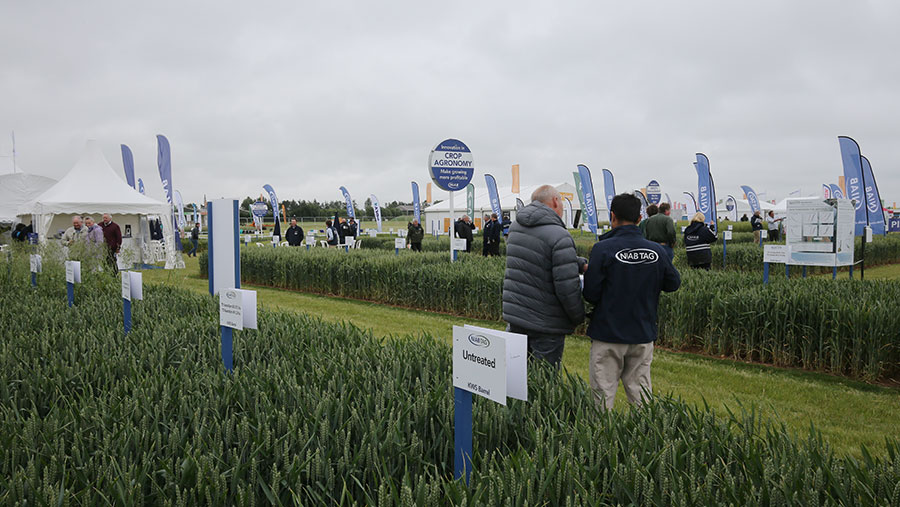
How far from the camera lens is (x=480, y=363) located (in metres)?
2.10

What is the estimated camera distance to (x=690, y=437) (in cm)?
245

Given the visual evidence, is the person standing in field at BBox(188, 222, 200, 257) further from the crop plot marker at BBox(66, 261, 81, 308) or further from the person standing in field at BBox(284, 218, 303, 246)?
the crop plot marker at BBox(66, 261, 81, 308)

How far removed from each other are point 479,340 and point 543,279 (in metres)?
2.00

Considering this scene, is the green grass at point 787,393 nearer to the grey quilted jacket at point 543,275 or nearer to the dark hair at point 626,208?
the grey quilted jacket at point 543,275

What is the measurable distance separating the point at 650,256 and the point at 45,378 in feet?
12.0

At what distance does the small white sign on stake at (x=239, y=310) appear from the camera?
3.54m

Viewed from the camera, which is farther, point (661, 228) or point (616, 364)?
point (661, 228)

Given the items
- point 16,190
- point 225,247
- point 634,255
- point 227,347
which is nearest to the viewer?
point 227,347

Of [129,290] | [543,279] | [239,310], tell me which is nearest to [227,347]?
[239,310]

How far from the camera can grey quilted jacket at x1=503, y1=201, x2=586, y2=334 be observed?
3.91 meters

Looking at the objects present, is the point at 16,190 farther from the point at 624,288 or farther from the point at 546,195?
the point at 624,288

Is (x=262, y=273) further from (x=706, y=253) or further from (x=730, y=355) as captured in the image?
(x=730, y=355)

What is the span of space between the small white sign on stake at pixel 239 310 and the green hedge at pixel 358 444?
0.99 feet

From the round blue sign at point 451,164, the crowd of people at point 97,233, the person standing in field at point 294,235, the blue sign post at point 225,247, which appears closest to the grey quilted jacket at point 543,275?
the blue sign post at point 225,247
